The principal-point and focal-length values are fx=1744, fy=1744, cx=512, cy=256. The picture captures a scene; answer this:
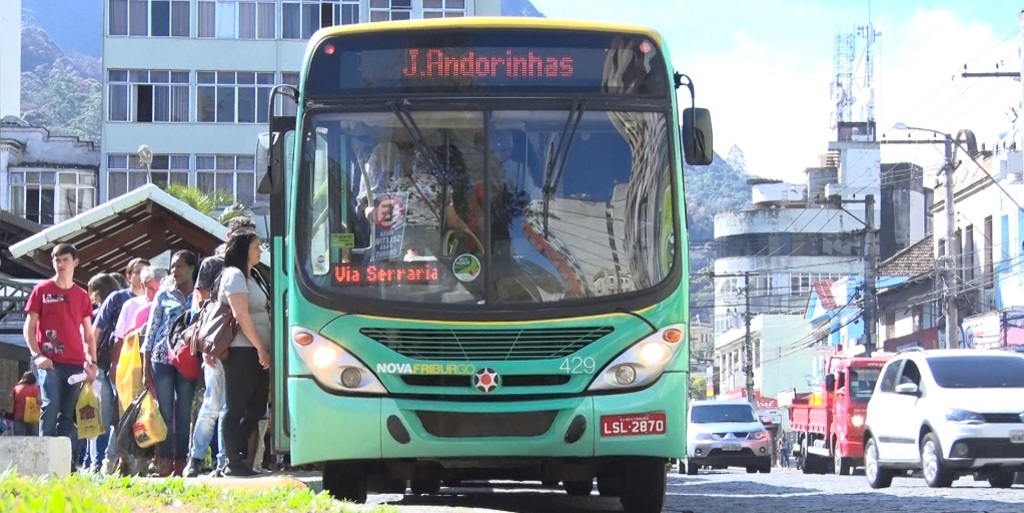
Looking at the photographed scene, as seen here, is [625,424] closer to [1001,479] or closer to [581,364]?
[581,364]

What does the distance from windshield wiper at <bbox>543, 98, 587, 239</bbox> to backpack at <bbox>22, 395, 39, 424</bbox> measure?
10041 mm

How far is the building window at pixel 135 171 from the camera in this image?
53500 mm

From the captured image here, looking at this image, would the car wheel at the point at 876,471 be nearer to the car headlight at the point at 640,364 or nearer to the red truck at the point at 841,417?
the red truck at the point at 841,417

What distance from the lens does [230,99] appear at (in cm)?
5409

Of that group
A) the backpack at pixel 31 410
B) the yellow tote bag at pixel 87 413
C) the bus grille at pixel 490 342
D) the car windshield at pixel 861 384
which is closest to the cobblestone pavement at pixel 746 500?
the bus grille at pixel 490 342

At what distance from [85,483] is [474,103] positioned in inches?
160

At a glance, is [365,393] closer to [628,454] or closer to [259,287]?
[628,454]

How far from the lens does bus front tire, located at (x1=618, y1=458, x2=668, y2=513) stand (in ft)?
35.5

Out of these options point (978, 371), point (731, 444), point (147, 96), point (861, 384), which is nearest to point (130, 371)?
point (978, 371)

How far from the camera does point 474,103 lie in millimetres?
10664

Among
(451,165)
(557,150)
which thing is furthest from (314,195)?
(557,150)

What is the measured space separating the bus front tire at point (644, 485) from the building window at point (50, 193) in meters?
46.8

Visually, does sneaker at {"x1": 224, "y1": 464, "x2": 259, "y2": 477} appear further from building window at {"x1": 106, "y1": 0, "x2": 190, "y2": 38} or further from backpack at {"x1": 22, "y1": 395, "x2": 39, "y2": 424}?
building window at {"x1": 106, "y1": 0, "x2": 190, "y2": 38}

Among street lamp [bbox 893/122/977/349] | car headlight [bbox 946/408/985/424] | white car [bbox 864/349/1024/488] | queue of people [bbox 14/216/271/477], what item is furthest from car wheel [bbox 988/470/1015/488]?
street lamp [bbox 893/122/977/349]
